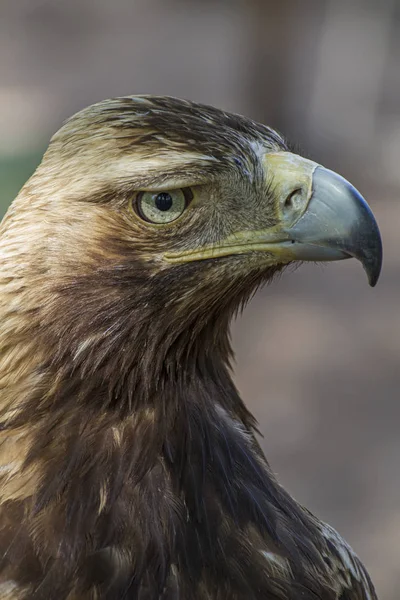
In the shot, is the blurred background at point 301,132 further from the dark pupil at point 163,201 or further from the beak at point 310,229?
the dark pupil at point 163,201

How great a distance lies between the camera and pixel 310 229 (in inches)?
96.6

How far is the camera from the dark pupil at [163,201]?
94.7 inches

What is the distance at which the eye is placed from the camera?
241cm

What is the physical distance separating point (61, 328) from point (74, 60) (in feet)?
39.9

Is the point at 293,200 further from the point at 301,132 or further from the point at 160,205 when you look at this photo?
the point at 301,132

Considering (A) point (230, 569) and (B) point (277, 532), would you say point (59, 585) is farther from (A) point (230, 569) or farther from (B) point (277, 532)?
(B) point (277, 532)

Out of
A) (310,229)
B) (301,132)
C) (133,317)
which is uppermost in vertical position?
(310,229)

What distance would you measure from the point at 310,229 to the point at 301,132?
25.2 feet

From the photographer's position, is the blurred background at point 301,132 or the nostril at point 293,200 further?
the blurred background at point 301,132

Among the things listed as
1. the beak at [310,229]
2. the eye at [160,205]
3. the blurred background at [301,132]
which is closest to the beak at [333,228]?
the beak at [310,229]

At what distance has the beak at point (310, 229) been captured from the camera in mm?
2443

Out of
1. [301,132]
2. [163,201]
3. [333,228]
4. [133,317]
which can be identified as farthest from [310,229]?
[301,132]

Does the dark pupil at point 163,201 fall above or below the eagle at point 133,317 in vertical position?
above

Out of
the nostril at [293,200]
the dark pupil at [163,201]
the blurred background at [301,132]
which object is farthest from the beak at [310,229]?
the blurred background at [301,132]
